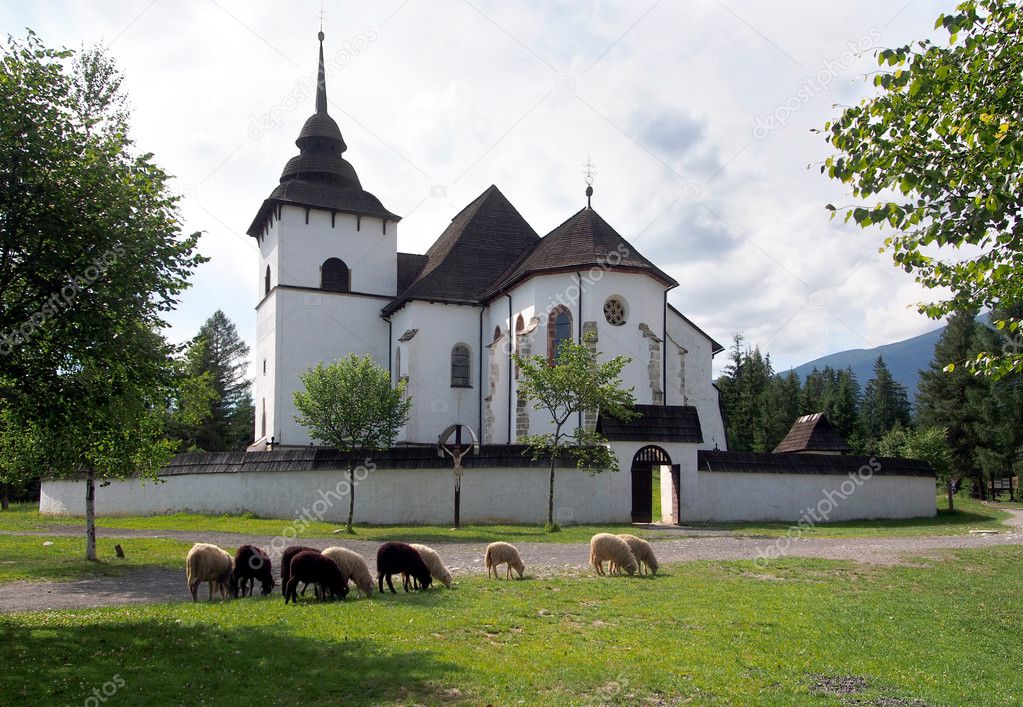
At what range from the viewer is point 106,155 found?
36.4 ft

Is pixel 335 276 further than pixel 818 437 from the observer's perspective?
No

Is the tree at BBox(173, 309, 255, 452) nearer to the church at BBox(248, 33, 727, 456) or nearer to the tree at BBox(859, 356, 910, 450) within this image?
the church at BBox(248, 33, 727, 456)

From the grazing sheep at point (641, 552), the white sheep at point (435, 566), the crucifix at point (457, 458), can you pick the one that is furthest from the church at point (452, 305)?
the white sheep at point (435, 566)

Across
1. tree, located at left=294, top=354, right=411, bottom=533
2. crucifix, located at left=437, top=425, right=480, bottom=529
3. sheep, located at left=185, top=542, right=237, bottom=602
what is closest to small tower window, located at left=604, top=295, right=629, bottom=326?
crucifix, located at left=437, top=425, right=480, bottom=529

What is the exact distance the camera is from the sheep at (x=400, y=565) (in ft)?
42.3

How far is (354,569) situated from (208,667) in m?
4.52

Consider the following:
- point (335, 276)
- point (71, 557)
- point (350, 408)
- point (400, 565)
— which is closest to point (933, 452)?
point (350, 408)

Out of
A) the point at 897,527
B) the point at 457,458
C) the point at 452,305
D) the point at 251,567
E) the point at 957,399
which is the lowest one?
the point at 897,527

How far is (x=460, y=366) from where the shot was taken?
3797 cm

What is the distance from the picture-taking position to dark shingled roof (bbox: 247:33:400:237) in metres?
40.1

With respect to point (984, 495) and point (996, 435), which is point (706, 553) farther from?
point (984, 495)

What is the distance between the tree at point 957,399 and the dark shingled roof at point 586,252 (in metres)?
30.6

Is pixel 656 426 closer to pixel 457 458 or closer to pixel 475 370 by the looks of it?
pixel 457 458

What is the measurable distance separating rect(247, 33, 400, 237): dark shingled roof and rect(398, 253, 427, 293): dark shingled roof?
3.27m
